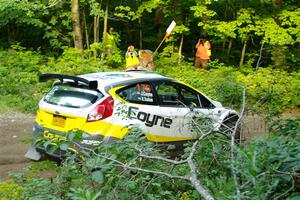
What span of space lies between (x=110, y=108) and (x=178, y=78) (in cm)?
950

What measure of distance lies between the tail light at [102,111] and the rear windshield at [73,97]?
0.43 ft

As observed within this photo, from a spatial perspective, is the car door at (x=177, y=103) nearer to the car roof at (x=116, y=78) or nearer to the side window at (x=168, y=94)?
the side window at (x=168, y=94)

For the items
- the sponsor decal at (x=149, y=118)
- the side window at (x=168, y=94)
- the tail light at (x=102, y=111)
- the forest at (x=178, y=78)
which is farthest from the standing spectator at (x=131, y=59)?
the tail light at (x=102, y=111)

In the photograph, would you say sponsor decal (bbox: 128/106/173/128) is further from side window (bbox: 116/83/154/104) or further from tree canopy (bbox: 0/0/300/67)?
tree canopy (bbox: 0/0/300/67)

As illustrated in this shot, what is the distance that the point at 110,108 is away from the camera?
6.80 metres

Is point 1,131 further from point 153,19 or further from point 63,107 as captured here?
point 153,19

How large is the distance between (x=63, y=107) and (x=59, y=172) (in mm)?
3198

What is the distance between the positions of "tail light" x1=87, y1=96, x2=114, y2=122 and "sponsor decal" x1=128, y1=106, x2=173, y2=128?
33 centimetres

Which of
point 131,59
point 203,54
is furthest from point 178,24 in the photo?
point 131,59

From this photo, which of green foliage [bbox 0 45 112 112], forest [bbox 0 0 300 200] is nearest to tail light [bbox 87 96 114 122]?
forest [bbox 0 0 300 200]

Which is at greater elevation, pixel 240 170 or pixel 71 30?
pixel 240 170

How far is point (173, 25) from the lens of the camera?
58.8 feet

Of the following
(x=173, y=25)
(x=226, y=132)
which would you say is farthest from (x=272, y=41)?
(x=226, y=132)

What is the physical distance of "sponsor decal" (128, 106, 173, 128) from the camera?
7066 millimetres
